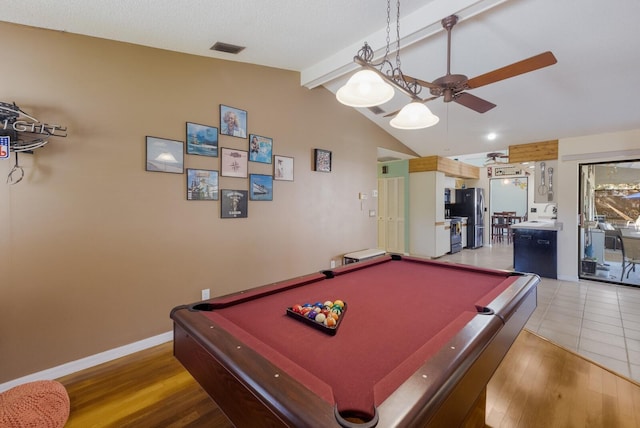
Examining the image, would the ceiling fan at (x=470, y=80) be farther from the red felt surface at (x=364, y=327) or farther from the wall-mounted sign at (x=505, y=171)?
the wall-mounted sign at (x=505, y=171)

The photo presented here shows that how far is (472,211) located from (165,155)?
7.40m

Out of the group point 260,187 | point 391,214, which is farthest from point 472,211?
point 260,187

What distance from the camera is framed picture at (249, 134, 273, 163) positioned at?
3.18m

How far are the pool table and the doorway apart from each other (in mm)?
4094

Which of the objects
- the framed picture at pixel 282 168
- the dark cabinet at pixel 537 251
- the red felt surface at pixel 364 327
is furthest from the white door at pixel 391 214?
the red felt surface at pixel 364 327

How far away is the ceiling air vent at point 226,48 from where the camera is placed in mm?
2581

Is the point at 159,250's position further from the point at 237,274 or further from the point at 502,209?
the point at 502,209

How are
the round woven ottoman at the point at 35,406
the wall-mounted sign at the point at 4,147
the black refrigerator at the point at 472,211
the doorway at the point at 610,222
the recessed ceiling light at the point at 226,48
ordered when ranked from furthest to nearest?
the black refrigerator at the point at 472,211, the doorway at the point at 610,222, the recessed ceiling light at the point at 226,48, the wall-mounted sign at the point at 4,147, the round woven ottoman at the point at 35,406

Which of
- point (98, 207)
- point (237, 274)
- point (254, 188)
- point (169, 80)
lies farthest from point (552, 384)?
point (169, 80)

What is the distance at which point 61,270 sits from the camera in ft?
6.92

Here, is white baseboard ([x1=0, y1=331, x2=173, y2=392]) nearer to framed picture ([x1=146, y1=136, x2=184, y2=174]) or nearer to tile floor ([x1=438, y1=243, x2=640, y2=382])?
framed picture ([x1=146, y1=136, x2=184, y2=174])

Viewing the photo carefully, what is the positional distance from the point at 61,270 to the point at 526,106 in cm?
533

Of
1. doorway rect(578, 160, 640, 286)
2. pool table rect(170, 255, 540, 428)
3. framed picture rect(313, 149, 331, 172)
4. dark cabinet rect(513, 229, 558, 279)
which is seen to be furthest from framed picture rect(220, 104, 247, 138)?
doorway rect(578, 160, 640, 286)

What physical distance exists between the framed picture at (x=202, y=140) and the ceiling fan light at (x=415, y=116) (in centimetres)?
176
